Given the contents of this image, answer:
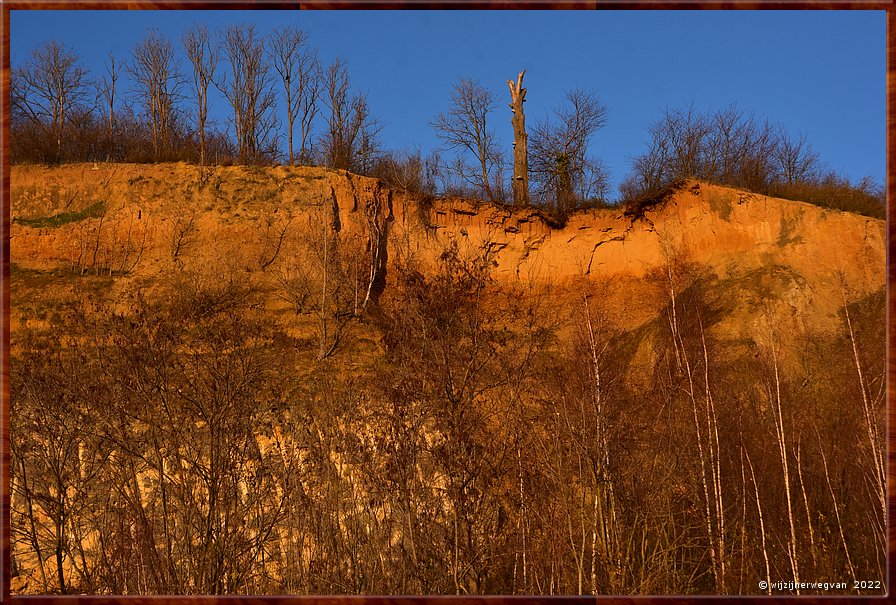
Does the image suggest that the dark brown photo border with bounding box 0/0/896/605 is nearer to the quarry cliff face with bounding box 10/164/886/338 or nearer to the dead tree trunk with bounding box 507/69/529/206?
the quarry cliff face with bounding box 10/164/886/338

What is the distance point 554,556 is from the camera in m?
6.52

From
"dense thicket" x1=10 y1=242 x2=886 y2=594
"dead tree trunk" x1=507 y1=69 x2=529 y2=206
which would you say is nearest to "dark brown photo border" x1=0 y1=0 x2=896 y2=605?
"dense thicket" x1=10 y1=242 x2=886 y2=594

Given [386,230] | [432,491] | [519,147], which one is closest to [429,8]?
[432,491]

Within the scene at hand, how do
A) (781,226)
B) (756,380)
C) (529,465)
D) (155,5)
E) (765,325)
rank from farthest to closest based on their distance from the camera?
(781,226), (765,325), (756,380), (529,465), (155,5)

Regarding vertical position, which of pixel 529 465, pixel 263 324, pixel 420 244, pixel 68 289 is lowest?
pixel 529 465

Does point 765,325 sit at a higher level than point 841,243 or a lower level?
lower

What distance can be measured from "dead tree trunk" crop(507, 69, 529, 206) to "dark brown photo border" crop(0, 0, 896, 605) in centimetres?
1722

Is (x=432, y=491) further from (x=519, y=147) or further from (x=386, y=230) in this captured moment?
(x=519, y=147)

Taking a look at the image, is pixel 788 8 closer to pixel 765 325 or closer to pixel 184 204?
pixel 765 325

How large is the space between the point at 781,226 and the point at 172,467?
1672 cm

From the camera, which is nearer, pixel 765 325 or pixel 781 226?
pixel 765 325

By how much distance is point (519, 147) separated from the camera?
2297 cm

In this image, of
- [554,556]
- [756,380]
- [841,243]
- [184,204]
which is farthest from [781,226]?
[184,204]

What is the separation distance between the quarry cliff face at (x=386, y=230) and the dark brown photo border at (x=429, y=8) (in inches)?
537
